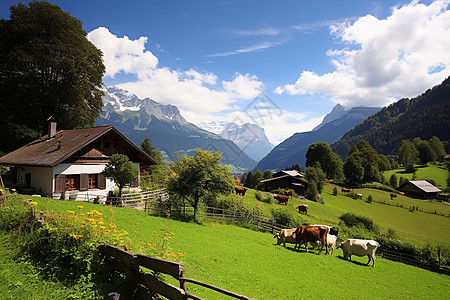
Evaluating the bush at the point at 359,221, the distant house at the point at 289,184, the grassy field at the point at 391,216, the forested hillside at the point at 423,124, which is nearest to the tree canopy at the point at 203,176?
the grassy field at the point at 391,216

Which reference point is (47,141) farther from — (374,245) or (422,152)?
(422,152)

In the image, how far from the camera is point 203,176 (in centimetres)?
1814

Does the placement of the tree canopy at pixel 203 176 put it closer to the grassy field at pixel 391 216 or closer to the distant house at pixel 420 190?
the grassy field at pixel 391 216

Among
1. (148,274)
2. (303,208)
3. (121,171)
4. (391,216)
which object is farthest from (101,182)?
(391,216)

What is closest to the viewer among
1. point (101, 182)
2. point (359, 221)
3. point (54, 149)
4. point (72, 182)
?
point (72, 182)

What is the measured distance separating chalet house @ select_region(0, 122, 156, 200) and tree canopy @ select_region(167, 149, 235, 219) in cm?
827

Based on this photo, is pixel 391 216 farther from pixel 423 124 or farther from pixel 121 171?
pixel 423 124

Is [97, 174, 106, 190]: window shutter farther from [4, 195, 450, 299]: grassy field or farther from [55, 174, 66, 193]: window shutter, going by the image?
[4, 195, 450, 299]: grassy field

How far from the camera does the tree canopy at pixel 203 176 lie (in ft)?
59.6

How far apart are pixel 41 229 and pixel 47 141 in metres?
23.0

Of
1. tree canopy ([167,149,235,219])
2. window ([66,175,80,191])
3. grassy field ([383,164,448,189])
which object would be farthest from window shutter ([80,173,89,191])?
grassy field ([383,164,448,189])

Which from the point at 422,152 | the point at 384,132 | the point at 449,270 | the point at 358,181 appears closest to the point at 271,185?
the point at 358,181

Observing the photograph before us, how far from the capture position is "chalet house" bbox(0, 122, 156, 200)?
18.4 m

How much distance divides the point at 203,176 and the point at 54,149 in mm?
14117
